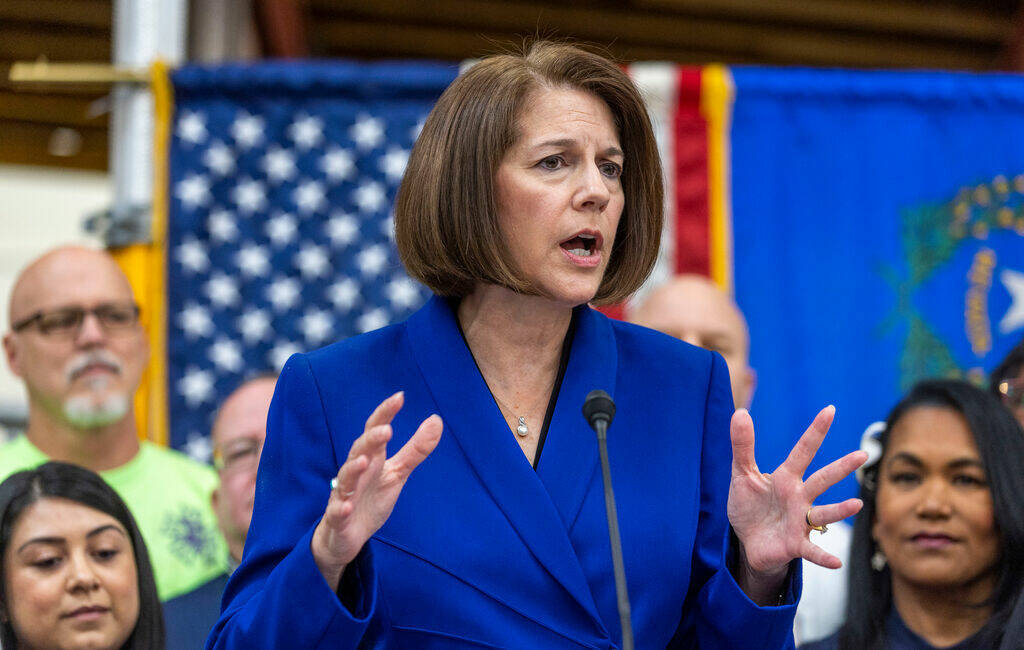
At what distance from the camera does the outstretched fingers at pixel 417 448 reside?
155 cm

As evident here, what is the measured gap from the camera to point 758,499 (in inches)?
66.1

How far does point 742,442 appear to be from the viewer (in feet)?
5.46

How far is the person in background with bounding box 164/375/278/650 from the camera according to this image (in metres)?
3.02

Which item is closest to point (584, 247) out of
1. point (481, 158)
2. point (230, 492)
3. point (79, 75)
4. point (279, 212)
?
point (481, 158)

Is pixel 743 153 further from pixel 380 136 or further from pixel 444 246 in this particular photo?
pixel 444 246

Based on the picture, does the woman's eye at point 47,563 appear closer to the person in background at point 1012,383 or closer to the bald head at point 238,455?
the bald head at point 238,455

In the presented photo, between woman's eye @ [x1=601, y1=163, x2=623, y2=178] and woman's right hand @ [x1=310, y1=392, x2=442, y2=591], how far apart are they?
A: 56cm

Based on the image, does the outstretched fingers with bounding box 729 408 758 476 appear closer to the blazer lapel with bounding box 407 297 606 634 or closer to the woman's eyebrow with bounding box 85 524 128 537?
the blazer lapel with bounding box 407 297 606 634

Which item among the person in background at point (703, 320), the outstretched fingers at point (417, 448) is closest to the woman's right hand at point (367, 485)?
the outstretched fingers at point (417, 448)

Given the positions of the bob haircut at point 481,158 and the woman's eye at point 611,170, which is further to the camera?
the woman's eye at point 611,170

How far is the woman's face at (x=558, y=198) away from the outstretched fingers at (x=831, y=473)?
413 millimetres

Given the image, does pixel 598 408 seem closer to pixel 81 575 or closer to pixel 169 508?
pixel 81 575

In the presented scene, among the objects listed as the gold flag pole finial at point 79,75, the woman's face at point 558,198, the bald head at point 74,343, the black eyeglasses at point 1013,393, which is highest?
the gold flag pole finial at point 79,75

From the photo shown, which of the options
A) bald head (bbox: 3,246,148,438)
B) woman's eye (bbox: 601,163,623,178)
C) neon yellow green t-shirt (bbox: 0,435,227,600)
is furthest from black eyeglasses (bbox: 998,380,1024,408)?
bald head (bbox: 3,246,148,438)
